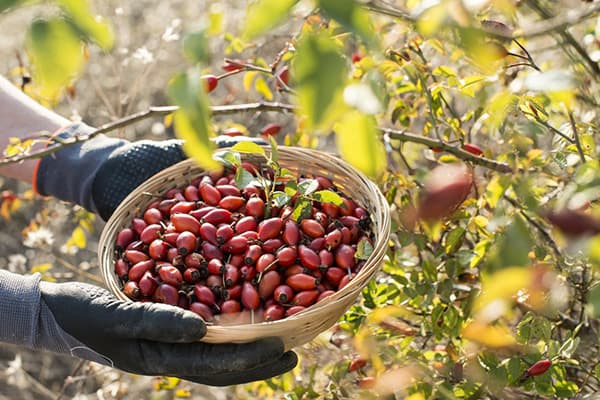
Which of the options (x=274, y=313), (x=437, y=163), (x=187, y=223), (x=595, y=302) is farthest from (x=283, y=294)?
(x=595, y=302)

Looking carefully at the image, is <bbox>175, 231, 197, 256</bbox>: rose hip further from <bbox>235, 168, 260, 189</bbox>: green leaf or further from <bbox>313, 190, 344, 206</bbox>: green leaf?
<bbox>313, 190, 344, 206</bbox>: green leaf

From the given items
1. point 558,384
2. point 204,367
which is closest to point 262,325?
point 204,367

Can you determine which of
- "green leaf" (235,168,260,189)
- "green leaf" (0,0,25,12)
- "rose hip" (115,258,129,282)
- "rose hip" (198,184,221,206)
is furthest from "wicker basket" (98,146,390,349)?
"green leaf" (0,0,25,12)

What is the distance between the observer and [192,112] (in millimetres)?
457

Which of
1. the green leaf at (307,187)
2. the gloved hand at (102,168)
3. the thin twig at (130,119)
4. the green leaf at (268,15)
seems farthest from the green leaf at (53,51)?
the gloved hand at (102,168)

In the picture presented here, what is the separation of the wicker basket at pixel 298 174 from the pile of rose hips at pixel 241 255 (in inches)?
Answer: 1.2

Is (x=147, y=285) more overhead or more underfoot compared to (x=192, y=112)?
more underfoot

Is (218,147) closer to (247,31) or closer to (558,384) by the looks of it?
(558,384)

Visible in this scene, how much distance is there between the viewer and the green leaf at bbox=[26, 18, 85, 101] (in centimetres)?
45

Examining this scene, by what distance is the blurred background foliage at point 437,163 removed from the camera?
47 centimetres

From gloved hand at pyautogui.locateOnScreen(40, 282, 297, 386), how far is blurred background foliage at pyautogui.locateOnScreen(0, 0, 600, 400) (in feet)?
0.62

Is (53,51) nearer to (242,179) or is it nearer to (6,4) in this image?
(6,4)

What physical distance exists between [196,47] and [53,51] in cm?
9

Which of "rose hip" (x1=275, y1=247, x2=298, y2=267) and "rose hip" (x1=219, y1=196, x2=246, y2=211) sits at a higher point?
"rose hip" (x1=219, y1=196, x2=246, y2=211)
